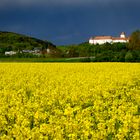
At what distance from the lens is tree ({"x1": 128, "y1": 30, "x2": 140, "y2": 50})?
101 metres

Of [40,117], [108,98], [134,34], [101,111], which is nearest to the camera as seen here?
[40,117]

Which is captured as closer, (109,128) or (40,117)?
(109,128)

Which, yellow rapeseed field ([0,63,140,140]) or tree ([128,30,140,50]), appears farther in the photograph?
tree ([128,30,140,50])

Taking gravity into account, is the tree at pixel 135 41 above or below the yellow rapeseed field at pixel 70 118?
above

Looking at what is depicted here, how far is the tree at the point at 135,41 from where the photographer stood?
3986 inches

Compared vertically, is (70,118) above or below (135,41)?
below

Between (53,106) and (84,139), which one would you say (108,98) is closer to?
(53,106)

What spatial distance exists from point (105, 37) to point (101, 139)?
185 meters

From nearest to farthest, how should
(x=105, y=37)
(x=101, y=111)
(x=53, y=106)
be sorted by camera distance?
1. (x=101, y=111)
2. (x=53, y=106)
3. (x=105, y=37)

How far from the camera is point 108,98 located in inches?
474

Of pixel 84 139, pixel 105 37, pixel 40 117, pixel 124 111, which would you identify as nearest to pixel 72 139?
pixel 84 139

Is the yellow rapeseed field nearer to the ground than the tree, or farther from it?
nearer to the ground

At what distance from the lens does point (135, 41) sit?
10675cm

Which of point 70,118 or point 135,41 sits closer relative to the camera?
point 70,118
